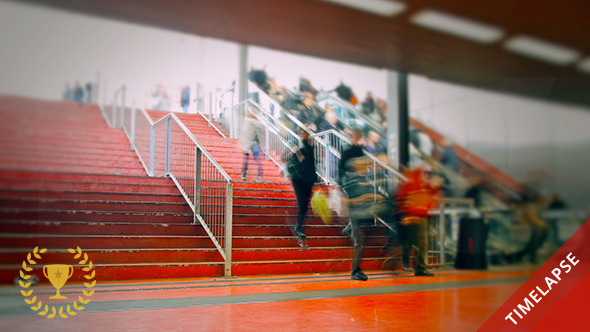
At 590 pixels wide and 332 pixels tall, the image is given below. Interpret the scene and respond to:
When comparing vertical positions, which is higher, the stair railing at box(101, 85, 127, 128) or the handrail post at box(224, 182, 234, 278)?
the stair railing at box(101, 85, 127, 128)

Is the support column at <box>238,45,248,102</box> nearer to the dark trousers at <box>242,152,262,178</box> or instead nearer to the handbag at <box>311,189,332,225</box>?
the dark trousers at <box>242,152,262,178</box>

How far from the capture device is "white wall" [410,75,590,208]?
1.45m

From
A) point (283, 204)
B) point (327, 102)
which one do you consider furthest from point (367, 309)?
point (327, 102)

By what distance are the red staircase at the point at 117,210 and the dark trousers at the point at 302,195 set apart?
0.08 feet

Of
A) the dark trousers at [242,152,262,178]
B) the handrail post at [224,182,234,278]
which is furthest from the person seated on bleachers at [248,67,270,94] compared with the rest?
the handrail post at [224,182,234,278]

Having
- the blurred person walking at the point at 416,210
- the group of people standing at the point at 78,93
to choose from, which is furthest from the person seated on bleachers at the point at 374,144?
the group of people standing at the point at 78,93

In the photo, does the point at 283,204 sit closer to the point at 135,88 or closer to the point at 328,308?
the point at 328,308

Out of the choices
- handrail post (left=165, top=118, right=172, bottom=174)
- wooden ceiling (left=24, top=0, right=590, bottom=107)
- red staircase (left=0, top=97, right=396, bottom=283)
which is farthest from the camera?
handrail post (left=165, top=118, right=172, bottom=174)

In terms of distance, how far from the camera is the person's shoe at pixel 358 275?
5.83 feet

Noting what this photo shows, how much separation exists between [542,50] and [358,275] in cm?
109

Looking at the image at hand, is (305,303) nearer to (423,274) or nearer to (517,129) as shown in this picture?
(423,274)

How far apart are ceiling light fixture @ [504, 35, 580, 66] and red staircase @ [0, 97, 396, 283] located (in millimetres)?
837

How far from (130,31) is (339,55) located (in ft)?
2.18

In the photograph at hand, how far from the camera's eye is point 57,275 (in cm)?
120
